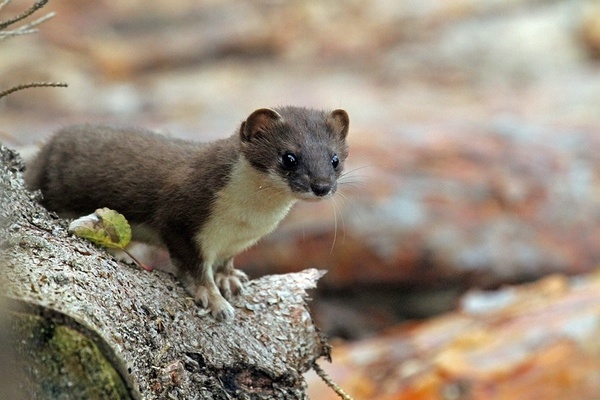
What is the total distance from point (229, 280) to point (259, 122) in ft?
3.11

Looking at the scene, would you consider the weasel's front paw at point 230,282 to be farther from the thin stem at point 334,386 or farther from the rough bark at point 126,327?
the thin stem at point 334,386

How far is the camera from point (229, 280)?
17.6 feet

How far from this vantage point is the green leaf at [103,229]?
432 centimetres

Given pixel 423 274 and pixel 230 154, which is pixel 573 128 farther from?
pixel 230 154

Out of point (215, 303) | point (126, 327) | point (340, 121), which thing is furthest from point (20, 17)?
point (340, 121)

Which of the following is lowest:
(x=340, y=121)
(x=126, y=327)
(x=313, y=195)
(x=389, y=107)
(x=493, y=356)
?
(x=493, y=356)

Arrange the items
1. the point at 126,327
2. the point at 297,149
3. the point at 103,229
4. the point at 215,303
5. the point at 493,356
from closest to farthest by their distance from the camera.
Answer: the point at 126,327 → the point at 103,229 → the point at 215,303 → the point at 297,149 → the point at 493,356

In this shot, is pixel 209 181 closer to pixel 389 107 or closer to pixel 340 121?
pixel 340 121

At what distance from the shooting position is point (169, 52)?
17172 millimetres

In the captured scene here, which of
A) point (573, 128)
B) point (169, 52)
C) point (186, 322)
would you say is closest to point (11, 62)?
point (169, 52)

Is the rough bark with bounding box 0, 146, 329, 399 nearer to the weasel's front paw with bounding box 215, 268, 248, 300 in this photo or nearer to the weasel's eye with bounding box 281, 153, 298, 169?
the weasel's front paw with bounding box 215, 268, 248, 300

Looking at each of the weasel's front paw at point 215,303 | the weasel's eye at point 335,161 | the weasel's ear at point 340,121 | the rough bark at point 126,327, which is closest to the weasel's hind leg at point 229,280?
the rough bark at point 126,327

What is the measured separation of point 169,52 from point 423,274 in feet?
24.1

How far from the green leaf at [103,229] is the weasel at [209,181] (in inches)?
22.8
